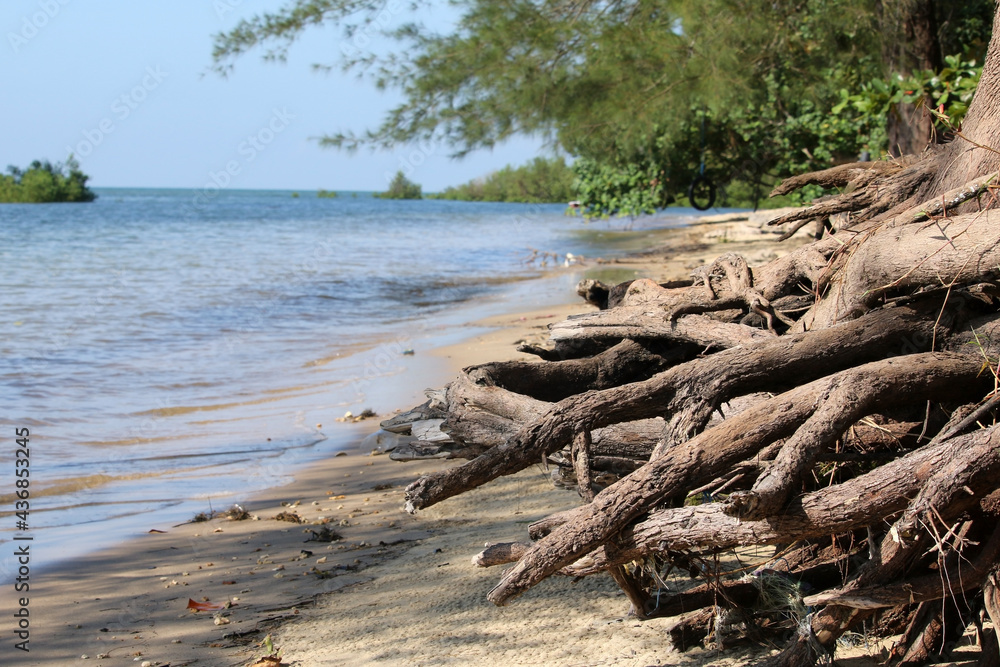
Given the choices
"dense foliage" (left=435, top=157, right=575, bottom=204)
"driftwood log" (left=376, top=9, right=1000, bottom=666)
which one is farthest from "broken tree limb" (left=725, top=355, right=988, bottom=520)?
"dense foliage" (left=435, top=157, right=575, bottom=204)

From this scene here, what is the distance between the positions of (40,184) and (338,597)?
70.8m

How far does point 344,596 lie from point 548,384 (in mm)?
1285

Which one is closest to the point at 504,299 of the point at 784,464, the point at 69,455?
the point at 69,455

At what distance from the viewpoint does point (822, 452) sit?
7.64 feet

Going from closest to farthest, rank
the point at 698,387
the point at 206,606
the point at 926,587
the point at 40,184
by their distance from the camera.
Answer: the point at 926,587
the point at 698,387
the point at 206,606
the point at 40,184

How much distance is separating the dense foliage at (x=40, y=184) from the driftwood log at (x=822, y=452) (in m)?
70.1

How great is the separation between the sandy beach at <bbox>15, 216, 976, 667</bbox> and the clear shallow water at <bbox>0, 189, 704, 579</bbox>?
0.54 m

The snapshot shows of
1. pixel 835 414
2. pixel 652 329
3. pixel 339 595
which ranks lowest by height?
pixel 339 595

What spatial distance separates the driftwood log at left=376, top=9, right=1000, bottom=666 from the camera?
212 cm

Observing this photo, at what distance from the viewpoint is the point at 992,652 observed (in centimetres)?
221

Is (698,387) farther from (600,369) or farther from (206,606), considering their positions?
(206,606)

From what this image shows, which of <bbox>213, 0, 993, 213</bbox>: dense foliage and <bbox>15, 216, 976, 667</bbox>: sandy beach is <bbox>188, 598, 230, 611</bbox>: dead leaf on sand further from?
<bbox>213, 0, 993, 213</bbox>: dense foliage

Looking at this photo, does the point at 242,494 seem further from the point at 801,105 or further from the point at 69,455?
the point at 801,105

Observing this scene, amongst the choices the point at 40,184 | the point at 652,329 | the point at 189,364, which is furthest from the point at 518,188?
the point at 652,329
